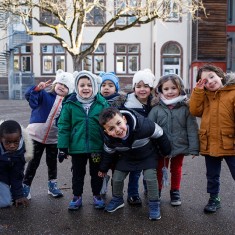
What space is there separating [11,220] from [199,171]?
A: 329 centimetres

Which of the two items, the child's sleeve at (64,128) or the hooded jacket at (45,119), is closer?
the child's sleeve at (64,128)

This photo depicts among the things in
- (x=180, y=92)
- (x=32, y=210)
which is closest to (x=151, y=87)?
(x=180, y=92)

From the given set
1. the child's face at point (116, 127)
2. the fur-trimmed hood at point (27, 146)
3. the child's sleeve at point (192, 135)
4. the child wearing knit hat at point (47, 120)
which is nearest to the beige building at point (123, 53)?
the child wearing knit hat at point (47, 120)

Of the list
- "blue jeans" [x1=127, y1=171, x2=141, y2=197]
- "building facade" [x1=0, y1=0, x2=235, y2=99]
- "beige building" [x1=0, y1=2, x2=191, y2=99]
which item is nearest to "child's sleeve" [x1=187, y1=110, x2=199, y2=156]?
"blue jeans" [x1=127, y1=171, x2=141, y2=197]

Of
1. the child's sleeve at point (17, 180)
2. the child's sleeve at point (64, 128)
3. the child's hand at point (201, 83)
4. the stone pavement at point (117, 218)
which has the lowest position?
the stone pavement at point (117, 218)

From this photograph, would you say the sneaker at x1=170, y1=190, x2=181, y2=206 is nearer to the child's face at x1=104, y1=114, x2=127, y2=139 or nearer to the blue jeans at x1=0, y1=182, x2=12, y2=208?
the child's face at x1=104, y1=114, x2=127, y2=139

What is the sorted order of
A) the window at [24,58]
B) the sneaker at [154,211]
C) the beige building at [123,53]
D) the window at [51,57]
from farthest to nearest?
1. the window at [24,58]
2. the window at [51,57]
3. the beige building at [123,53]
4. the sneaker at [154,211]

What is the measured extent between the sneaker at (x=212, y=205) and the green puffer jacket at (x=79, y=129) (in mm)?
1306

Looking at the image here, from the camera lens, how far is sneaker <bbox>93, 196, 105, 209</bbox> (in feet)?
15.0

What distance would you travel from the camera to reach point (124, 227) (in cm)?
401

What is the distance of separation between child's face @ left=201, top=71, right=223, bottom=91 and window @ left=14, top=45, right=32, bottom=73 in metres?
30.6

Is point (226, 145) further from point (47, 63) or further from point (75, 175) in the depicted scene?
point (47, 63)

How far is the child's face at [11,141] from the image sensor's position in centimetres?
439

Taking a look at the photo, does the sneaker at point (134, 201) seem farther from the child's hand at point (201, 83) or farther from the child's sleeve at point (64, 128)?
the child's hand at point (201, 83)
